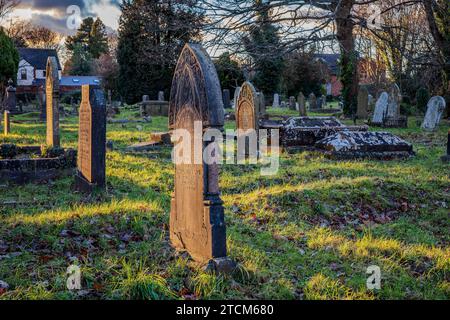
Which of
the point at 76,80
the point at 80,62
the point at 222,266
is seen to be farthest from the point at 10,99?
the point at 76,80

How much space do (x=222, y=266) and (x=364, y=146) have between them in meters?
9.07

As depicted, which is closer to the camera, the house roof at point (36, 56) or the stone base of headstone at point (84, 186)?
the stone base of headstone at point (84, 186)

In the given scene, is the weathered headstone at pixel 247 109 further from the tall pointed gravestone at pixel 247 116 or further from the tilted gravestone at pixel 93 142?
the tilted gravestone at pixel 93 142

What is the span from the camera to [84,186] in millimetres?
8562

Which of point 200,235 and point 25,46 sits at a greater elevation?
point 25,46

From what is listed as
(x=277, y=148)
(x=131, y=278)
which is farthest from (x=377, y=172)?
(x=131, y=278)

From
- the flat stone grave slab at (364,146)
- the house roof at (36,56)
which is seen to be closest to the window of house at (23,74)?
the house roof at (36,56)

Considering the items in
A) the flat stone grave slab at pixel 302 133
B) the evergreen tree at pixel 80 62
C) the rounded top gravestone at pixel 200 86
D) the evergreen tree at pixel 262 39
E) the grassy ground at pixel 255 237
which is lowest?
the grassy ground at pixel 255 237

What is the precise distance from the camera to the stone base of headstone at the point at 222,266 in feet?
14.5

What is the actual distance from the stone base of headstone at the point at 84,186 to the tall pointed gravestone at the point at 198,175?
3.27 metres
